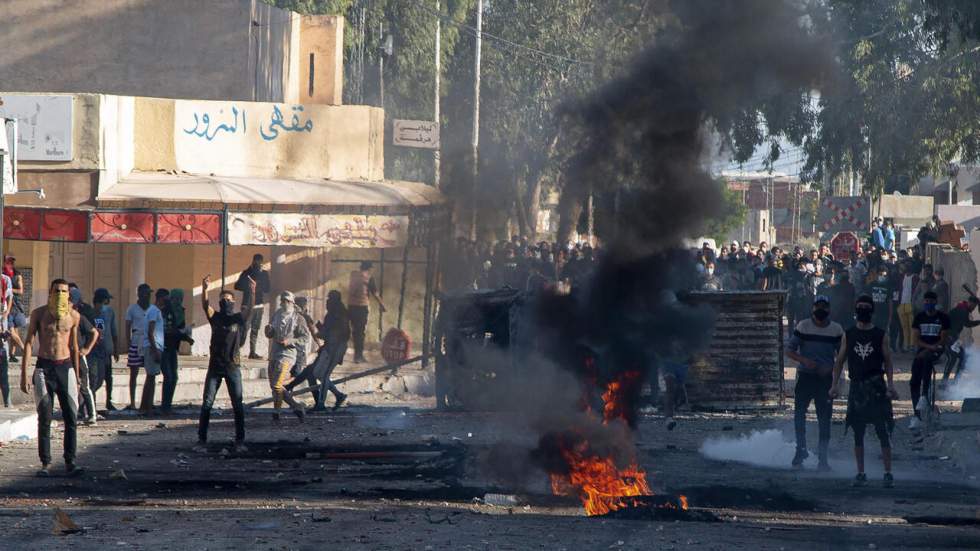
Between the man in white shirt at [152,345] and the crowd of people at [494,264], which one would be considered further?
the crowd of people at [494,264]

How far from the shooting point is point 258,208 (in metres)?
24.3

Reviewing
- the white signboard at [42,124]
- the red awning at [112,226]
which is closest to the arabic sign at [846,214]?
the red awning at [112,226]

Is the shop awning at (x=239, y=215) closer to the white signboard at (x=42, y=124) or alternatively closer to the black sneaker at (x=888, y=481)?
the white signboard at (x=42, y=124)

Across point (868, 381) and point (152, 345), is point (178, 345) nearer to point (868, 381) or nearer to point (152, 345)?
point (152, 345)

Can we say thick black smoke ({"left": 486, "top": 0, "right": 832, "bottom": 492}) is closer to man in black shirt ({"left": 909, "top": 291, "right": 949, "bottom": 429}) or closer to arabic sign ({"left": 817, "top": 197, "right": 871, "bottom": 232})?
man in black shirt ({"left": 909, "top": 291, "right": 949, "bottom": 429})

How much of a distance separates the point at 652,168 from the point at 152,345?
24.6 ft

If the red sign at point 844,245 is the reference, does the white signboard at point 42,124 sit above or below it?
above

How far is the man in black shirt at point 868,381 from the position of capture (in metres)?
12.0

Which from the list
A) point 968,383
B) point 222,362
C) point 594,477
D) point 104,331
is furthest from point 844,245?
point 594,477

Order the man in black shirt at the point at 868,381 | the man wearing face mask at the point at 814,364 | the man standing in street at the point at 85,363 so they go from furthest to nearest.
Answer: the man standing in street at the point at 85,363 < the man wearing face mask at the point at 814,364 < the man in black shirt at the point at 868,381

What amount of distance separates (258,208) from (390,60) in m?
22.1

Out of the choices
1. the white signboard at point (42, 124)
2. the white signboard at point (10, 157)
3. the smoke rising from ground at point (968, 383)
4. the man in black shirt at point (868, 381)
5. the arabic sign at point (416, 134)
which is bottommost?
the smoke rising from ground at point (968, 383)

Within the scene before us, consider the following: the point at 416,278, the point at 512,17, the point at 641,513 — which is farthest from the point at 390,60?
the point at 641,513

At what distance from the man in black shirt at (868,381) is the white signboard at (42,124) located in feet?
52.4
